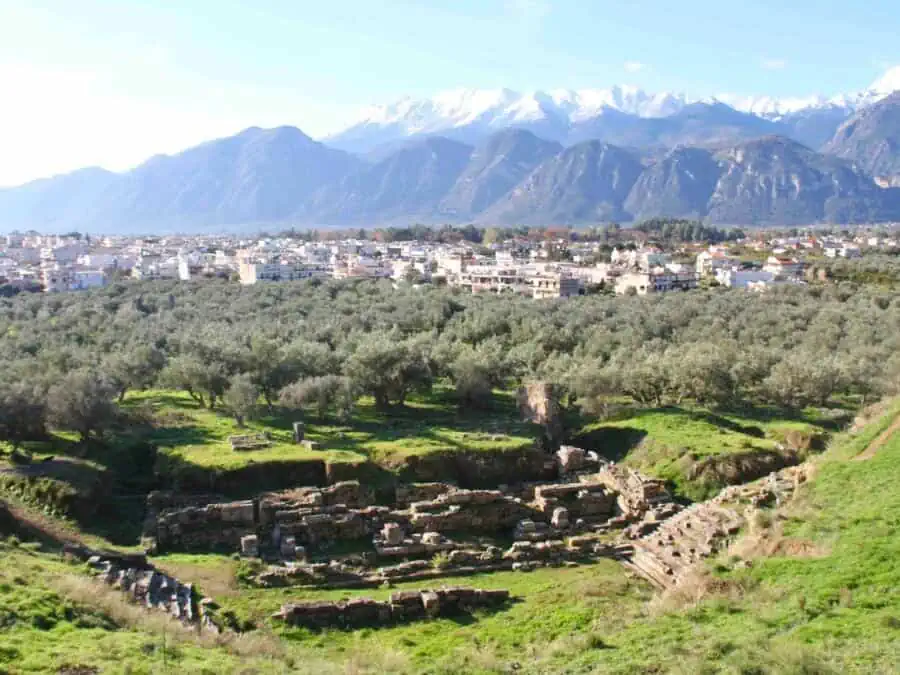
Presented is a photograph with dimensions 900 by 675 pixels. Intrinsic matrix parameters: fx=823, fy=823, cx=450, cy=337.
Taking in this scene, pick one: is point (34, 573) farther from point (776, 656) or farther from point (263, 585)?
point (776, 656)

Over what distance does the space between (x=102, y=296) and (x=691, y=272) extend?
7992cm

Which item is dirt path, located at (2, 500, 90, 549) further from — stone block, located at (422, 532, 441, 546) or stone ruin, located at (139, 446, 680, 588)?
stone block, located at (422, 532, 441, 546)

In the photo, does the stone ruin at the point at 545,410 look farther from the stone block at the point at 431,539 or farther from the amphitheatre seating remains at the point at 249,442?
the amphitheatre seating remains at the point at 249,442

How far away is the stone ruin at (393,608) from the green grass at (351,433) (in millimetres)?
11734

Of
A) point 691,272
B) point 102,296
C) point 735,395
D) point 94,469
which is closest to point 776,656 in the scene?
point 94,469

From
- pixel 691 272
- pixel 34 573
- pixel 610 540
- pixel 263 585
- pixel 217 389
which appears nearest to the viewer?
pixel 34 573

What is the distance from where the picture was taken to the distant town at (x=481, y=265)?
380ft

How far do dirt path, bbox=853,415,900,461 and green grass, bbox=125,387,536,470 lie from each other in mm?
16043

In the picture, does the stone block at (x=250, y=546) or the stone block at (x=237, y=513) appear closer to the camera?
the stone block at (x=250, y=546)

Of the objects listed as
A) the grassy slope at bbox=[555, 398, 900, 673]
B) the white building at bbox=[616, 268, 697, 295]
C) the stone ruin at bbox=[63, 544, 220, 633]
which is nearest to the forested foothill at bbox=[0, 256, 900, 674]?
the grassy slope at bbox=[555, 398, 900, 673]

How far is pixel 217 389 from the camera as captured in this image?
150 feet

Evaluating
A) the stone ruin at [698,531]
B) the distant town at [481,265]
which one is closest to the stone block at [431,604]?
the stone ruin at [698,531]

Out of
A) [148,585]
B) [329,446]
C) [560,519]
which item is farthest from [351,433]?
[148,585]

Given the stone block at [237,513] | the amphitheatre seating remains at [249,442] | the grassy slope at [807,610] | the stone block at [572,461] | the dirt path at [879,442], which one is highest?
the dirt path at [879,442]
